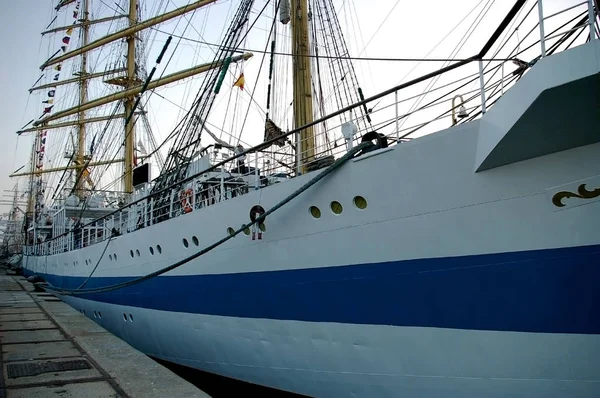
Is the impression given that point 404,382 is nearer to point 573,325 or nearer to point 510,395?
point 510,395

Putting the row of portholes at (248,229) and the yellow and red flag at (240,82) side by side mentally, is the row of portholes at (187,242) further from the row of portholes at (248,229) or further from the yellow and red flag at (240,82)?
the yellow and red flag at (240,82)

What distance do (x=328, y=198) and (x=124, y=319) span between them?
7.61 meters

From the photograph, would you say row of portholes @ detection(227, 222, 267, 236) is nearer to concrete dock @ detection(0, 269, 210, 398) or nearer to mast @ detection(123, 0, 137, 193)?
concrete dock @ detection(0, 269, 210, 398)

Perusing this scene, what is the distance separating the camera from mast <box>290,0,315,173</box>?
34.0ft

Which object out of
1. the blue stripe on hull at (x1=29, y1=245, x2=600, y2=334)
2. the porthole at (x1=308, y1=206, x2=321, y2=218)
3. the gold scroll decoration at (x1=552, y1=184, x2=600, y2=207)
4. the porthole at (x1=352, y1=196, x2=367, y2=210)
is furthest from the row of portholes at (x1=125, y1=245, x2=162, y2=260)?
the gold scroll decoration at (x1=552, y1=184, x2=600, y2=207)

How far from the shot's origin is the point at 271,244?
6.15 meters

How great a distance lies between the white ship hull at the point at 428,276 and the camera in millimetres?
3932

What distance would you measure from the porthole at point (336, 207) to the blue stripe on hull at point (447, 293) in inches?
26.4

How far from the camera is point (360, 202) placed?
17.1 feet

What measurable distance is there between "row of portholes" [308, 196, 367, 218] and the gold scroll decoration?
1916 millimetres

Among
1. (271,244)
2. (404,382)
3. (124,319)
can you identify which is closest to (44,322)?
(124,319)

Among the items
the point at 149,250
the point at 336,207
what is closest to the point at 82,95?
the point at 149,250

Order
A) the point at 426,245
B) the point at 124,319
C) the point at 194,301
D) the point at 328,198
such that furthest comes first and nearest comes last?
the point at 124,319 → the point at 194,301 → the point at 328,198 → the point at 426,245

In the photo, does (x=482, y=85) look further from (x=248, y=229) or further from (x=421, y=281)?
(x=248, y=229)
